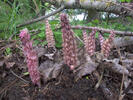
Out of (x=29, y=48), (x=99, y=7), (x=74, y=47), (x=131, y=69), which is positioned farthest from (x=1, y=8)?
(x=131, y=69)

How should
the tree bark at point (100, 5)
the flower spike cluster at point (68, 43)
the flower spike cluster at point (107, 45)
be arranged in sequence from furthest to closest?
the tree bark at point (100, 5) → the flower spike cluster at point (107, 45) → the flower spike cluster at point (68, 43)

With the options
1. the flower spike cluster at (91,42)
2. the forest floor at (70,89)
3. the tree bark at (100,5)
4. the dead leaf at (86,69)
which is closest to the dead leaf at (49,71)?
the forest floor at (70,89)

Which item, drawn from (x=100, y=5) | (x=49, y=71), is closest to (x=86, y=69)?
(x=49, y=71)

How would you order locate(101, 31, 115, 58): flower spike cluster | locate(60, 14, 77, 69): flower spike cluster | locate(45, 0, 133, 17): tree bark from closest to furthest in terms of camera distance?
locate(60, 14, 77, 69): flower spike cluster → locate(101, 31, 115, 58): flower spike cluster → locate(45, 0, 133, 17): tree bark

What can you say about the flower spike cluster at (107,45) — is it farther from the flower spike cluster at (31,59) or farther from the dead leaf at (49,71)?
the flower spike cluster at (31,59)

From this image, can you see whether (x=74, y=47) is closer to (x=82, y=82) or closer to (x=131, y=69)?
(x=82, y=82)

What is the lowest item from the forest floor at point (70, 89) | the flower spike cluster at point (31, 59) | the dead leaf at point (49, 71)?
the forest floor at point (70, 89)

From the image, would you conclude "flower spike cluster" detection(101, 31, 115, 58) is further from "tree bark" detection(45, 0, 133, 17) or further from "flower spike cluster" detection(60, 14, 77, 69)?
"tree bark" detection(45, 0, 133, 17)

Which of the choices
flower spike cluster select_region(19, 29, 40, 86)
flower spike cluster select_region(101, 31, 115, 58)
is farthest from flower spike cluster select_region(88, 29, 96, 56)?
flower spike cluster select_region(19, 29, 40, 86)
